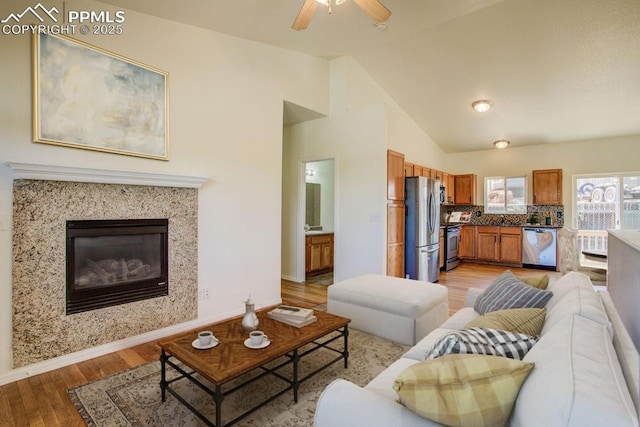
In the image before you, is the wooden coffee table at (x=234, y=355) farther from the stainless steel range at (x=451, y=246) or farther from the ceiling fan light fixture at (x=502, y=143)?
the ceiling fan light fixture at (x=502, y=143)

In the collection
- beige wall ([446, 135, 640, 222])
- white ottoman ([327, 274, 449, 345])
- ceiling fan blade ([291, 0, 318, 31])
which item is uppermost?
ceiling fan blade ([291, 0, 318, 31])

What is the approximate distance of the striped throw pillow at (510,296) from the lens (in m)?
1.99

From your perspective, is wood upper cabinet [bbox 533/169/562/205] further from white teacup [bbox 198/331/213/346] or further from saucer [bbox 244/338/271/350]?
white teacup [bbox 198/331/213/346]

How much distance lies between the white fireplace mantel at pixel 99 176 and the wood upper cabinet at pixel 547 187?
6706 millimetres

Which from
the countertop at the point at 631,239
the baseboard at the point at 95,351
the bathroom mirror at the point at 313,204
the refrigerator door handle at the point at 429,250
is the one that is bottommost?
the baseboard at the point at 95,351

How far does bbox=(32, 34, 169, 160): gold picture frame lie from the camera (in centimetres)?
242

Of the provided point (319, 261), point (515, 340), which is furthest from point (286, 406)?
point (319, 261)

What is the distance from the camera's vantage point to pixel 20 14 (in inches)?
91.7

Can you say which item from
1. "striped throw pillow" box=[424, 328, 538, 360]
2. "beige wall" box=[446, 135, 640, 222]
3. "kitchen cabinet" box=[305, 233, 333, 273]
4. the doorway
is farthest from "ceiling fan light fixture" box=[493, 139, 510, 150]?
"striped throw pillow" box=[424, 328, 538, 360]

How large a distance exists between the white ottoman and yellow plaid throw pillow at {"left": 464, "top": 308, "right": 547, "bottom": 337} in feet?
4.08

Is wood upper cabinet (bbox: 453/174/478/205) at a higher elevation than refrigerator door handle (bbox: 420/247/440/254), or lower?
higher

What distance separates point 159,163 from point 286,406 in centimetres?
241

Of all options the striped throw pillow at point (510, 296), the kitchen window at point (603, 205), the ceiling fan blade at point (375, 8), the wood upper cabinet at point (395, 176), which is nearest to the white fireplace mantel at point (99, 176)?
the ceiling fan blade at point (375, 8)

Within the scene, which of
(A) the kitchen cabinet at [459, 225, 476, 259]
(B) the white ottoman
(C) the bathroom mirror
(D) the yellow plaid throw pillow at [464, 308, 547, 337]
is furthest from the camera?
(A) the kitchen cabinet at [459, 225, 476, 259]
